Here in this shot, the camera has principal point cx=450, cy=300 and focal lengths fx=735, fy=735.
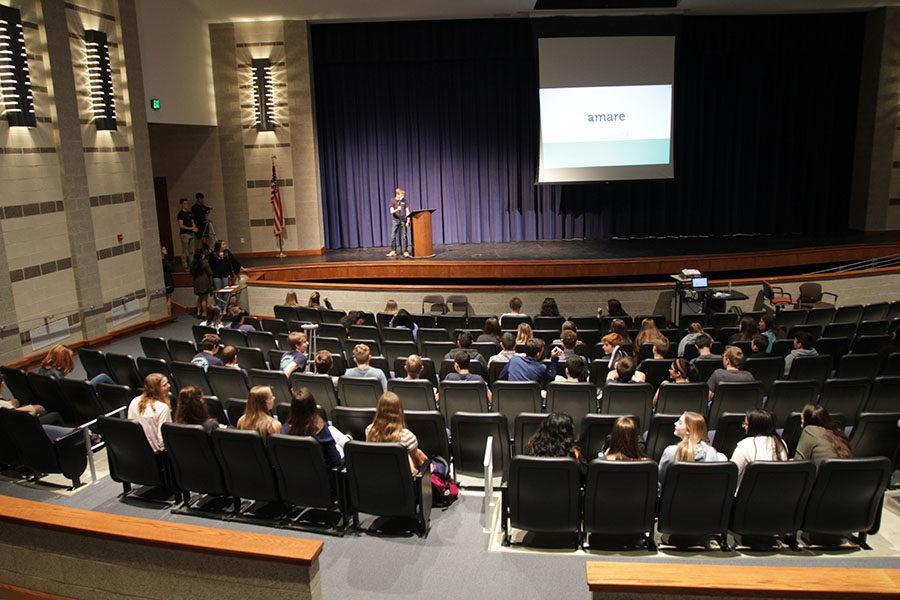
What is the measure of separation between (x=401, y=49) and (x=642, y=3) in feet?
16.9

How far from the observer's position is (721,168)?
17.3 metres

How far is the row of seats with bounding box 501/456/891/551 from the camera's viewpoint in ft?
14.1

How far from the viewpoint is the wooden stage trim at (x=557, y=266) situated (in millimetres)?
13492

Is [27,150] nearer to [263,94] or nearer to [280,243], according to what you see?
[263,94]

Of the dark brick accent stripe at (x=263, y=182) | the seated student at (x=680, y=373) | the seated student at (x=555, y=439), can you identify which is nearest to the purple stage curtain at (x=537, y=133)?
the dark brick accent stripe at (x=263, y=182)

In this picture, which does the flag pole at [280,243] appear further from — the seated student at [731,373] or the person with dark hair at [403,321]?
the seated student at [731,373]

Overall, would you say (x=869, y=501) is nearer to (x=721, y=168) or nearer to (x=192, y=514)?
(x=192, y=514)

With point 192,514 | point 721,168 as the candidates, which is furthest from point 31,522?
point 721,168

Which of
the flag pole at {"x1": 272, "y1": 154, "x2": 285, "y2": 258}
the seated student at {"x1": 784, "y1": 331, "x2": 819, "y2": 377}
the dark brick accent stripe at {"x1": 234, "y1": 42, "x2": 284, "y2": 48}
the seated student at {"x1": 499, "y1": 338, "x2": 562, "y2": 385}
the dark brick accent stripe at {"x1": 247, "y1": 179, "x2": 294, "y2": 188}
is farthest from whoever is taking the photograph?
the dark brick accent stripe at {"x1": 247, "y1": 179, "x2": 294, "y2": 188}

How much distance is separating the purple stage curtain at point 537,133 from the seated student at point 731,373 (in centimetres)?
1083

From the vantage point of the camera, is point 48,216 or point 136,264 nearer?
point 48,216

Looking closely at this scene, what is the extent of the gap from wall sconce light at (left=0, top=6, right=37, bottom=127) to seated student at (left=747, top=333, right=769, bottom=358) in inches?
366

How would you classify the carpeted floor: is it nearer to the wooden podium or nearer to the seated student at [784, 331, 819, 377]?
the seated student at [784, 331, 819, 377]

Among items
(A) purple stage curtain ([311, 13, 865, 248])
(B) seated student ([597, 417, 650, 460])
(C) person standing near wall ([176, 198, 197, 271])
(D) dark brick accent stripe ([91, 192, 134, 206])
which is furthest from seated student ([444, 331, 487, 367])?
(A) purple stage curtain ([311, 13, 865, 248])
